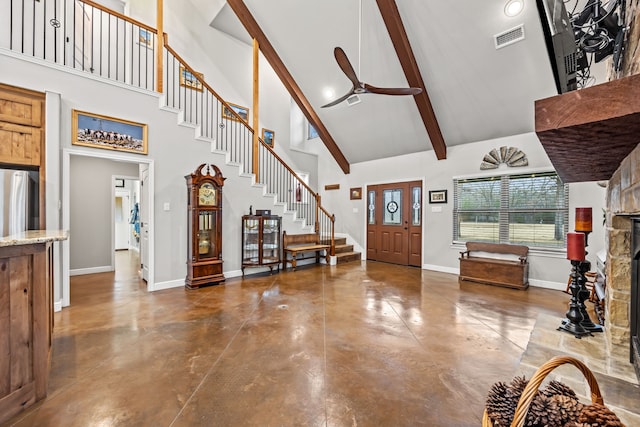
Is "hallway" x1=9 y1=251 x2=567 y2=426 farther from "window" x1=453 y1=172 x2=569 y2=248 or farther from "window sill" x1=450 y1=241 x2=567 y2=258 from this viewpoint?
"window" x1=453 y1=172 x2=569 y2=248

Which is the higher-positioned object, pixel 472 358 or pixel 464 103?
pixel 464 103

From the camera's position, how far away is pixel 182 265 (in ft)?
15.2

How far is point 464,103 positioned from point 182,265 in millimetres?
5805

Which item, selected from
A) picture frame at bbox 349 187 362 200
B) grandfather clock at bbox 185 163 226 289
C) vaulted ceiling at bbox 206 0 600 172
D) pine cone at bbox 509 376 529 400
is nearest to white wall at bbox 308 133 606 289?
picture frame at bbox 349 187 362 200

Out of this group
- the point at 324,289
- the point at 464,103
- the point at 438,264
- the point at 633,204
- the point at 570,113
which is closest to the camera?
the point at 570,113

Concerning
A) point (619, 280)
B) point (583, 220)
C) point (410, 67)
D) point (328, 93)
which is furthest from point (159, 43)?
point (619, 280)

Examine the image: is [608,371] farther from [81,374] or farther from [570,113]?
[81,374]

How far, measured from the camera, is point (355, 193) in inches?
307

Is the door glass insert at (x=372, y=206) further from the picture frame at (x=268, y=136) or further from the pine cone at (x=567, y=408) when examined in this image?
the pine cone at (x=567, y=408)

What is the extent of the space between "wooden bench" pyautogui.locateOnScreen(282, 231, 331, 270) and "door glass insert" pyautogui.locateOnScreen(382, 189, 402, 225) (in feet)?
5.79

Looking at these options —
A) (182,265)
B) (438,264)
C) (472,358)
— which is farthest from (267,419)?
(438,264)

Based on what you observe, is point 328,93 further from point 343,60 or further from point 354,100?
point 343,60

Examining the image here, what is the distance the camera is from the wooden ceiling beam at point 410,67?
4.21 metres

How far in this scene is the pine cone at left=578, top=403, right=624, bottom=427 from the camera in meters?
0.75
